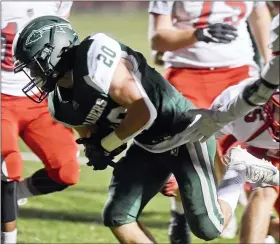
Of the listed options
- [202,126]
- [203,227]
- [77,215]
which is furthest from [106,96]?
[77,215]

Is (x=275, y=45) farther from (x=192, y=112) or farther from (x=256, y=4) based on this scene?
(x=256, y=4)

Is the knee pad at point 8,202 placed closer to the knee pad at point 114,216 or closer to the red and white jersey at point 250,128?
the knee pad at point 114,216

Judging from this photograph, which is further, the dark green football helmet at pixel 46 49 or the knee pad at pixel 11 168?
the knee pad at pixel 11 168

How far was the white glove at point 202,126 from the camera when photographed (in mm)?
3092

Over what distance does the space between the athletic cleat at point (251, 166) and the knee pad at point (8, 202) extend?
87 cm

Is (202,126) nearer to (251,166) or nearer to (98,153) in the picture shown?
(98,153)

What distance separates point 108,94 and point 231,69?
4.34 ft

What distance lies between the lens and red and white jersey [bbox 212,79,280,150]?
3650mm

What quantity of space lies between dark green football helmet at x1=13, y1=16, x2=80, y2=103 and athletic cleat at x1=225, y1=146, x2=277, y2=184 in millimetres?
759

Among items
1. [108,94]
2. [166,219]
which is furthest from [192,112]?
[166,219]

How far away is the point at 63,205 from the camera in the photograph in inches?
194

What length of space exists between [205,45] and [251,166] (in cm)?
91

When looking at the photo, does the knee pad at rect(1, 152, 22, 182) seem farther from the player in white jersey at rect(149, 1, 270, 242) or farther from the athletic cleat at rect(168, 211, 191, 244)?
the player in white jersey at rect(149, 1, 270, 242)

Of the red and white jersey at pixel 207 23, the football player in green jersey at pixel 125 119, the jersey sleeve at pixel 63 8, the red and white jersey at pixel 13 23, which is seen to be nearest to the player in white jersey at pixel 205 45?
the red and white jersey at pixel 207 23
